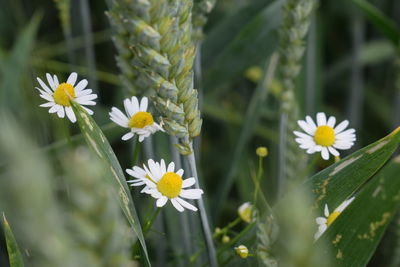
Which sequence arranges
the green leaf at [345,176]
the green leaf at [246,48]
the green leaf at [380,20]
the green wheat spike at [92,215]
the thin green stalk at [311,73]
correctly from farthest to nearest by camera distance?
1. the thin green stalk at [311,73]
2. the green leaf at [246,48]
3. the green leaf at [380,20]
4. the green leaf at [345,176]
5. the green wheat spike at [92,215]

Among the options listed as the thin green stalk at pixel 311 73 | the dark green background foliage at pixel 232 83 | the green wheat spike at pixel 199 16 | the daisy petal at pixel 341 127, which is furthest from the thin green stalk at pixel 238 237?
the thin green stalk at pixel 311 73

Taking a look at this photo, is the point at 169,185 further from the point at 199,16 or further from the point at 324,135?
the point at 199,16

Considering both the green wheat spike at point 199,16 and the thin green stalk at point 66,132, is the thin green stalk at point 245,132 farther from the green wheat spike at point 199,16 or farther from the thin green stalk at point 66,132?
the thin green stalk at point 66,132

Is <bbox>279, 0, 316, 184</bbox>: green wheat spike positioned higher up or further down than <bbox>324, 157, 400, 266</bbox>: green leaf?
higher up

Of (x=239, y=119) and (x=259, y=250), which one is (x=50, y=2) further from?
(x=259, y=250)

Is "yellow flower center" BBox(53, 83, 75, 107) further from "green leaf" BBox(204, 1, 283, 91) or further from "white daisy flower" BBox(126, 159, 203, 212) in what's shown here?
"green leaf" BBox(204, 1, 283, 91)

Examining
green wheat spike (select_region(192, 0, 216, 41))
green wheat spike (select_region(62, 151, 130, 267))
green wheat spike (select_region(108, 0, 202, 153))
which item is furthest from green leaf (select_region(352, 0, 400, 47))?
green wheat spike (select_region(62, 151, 130, 267))
